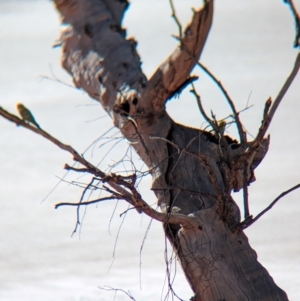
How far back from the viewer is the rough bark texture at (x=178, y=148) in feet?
10.8

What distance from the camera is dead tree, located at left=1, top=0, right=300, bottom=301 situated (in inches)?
127

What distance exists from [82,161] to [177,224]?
69 cm

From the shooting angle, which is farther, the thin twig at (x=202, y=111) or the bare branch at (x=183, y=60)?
the thin twig at (x=202, y=111)

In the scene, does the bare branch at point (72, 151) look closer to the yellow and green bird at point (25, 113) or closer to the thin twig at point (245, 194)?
the yellow and green bird at point (25, 113)

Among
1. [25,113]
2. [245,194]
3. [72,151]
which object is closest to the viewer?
[25,113]

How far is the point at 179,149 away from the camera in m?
3.24

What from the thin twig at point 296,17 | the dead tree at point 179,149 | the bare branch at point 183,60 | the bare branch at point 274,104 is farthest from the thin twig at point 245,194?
the thin twig at point 296,17

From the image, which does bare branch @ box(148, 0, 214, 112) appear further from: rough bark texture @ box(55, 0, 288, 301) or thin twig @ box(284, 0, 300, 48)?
thin twig @ box(284, 0, 300, 48)

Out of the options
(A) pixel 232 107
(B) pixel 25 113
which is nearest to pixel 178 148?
(A) pixel 232 107

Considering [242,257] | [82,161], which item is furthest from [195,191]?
[82,161]

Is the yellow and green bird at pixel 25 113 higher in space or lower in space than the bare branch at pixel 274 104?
lower

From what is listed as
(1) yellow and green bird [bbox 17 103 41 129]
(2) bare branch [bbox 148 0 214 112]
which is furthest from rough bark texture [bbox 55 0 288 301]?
(1) yellow and green bird [bbox 17 103 41 129]

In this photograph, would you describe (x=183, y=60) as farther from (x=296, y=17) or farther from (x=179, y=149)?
(x=296, y=17)

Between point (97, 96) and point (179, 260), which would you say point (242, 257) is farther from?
point (97, 96)
